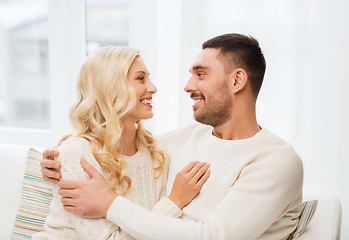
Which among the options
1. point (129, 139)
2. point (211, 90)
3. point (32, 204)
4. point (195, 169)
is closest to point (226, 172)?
point (195, 169)

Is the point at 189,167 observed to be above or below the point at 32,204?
above

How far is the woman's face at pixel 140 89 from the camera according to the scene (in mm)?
1540

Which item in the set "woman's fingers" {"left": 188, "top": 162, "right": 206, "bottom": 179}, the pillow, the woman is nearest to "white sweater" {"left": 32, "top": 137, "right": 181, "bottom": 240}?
the woman

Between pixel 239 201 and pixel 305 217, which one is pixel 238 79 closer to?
pixel 239 201

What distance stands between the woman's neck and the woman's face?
0.06 metres

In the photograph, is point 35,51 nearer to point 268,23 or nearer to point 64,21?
point 64,21

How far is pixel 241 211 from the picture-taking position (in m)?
1.26

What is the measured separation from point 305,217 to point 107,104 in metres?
0.91

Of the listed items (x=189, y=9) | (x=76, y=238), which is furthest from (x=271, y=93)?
(x=76, y=238)

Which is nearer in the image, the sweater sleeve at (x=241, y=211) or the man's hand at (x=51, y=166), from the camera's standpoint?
the sweater sleeve at (x=241, y=211)

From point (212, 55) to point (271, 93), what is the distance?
73 cm

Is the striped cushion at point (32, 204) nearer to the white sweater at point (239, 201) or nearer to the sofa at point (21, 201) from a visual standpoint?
the sofa at point (21, 201)

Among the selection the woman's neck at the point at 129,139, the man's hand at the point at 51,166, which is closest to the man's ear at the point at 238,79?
the woman's neck at the point at 129,139

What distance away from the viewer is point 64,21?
2.72 m
